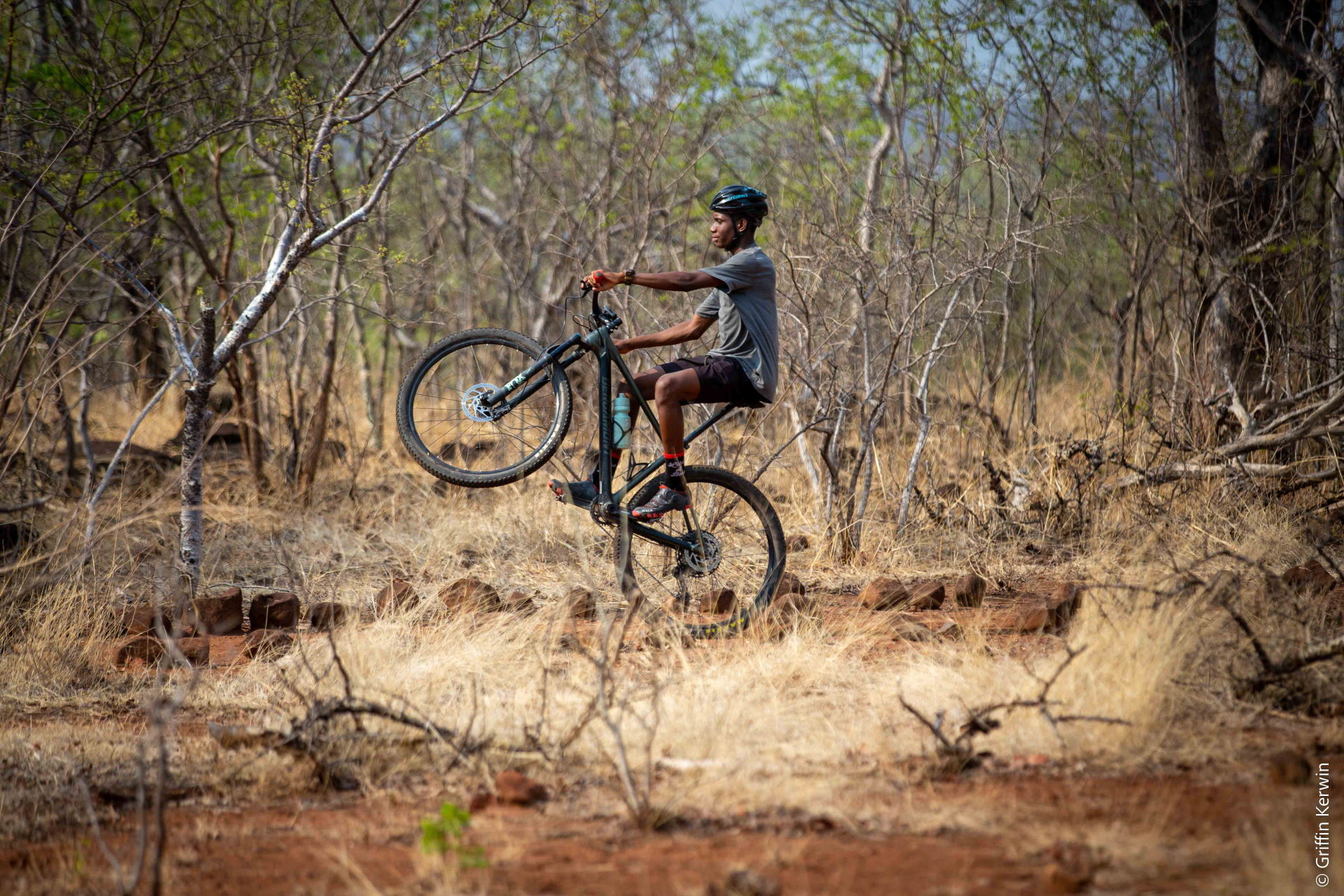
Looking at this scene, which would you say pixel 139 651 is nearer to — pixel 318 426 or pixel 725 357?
pixel 725 357

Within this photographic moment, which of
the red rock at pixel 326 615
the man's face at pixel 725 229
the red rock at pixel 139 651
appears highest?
the man's face at pixel 725 229

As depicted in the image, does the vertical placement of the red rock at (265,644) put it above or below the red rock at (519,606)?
below

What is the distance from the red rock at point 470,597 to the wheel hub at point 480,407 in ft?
3.18

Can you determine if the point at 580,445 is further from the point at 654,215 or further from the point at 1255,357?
the point at 1255,357

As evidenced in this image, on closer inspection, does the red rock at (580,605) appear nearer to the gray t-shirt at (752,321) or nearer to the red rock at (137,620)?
the gray t-shirt at (752,321)

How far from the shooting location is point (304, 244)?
19.2ft

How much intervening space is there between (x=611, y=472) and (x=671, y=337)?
69 centimetres

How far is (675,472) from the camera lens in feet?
16.8

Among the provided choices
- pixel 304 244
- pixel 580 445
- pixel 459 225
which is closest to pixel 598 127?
pixel 459 225

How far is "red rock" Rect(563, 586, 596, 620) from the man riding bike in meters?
0.51

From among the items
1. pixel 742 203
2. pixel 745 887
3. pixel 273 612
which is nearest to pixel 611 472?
pixel 742 203

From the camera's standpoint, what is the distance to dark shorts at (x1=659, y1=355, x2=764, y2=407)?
4.98 m

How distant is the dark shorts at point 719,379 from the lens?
4977 mm

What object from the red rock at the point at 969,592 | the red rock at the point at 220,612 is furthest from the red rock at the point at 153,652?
the red rock at the point at 969,592
